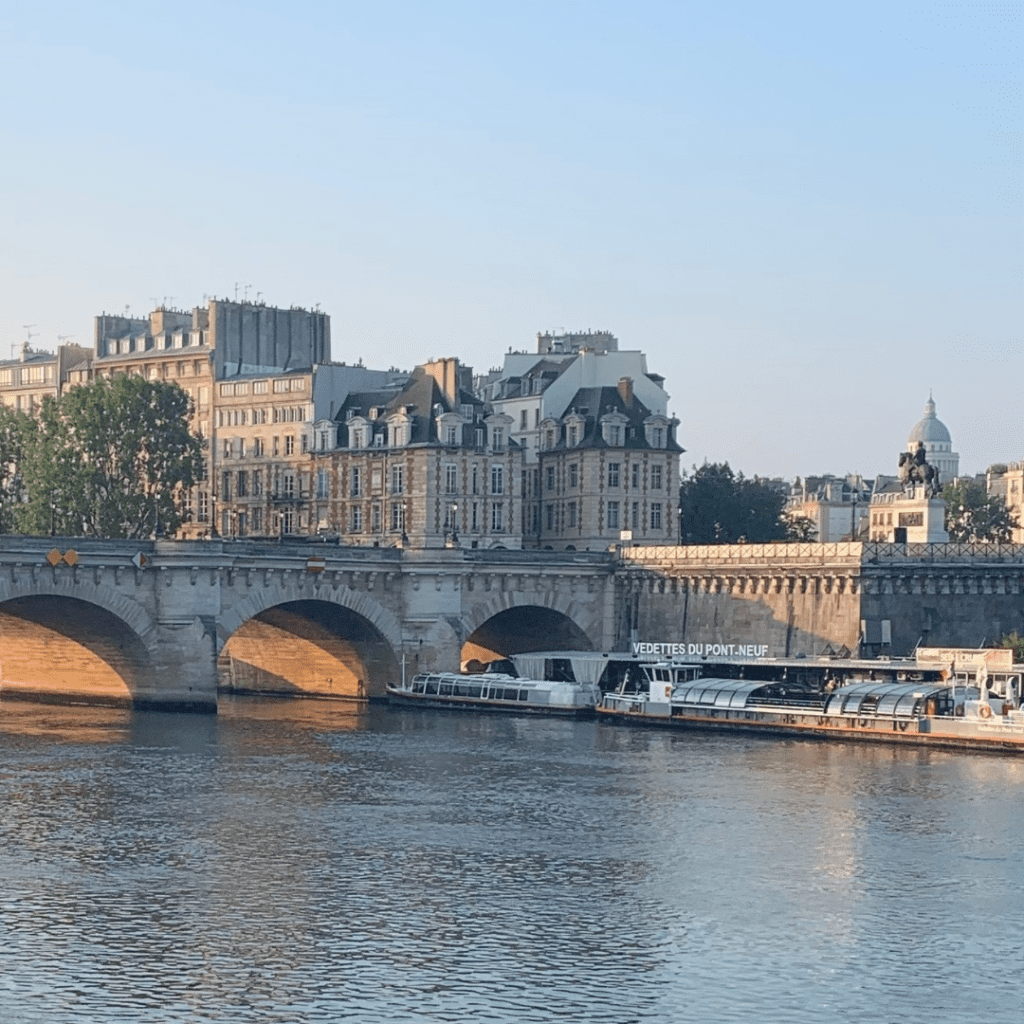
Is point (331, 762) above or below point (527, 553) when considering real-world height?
below

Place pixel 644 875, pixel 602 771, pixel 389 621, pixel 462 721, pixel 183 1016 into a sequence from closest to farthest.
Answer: pixel 183 1016
pixel 644 875
pixel 602 771
pixel 462 721
pixel 389 621

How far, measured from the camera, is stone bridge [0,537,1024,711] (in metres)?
108

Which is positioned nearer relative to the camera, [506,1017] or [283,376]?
[506,1017]

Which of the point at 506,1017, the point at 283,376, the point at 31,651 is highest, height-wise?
the point at 283,376

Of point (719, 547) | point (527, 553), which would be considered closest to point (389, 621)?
point (527, 553)

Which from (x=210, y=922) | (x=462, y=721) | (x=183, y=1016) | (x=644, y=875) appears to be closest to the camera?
(x=183, y=1016)

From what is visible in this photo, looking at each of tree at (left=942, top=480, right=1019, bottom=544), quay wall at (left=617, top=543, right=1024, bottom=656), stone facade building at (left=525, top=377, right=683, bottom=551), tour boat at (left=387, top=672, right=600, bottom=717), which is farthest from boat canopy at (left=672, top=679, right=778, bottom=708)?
tree at (left=942, top=480, right=1019, bottom=544)

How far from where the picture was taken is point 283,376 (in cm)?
15138

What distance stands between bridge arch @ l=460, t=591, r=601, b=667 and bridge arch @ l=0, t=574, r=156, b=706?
18.7 metres

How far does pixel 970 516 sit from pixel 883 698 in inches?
3785

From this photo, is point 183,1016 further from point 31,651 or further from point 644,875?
point 31,651

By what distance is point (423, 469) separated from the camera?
13950 centimetres

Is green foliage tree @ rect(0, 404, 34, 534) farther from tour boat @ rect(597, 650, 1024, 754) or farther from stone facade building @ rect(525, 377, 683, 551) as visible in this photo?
tour boat @ rect(597, 650, 1024, 754)

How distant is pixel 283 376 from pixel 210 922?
314ft
